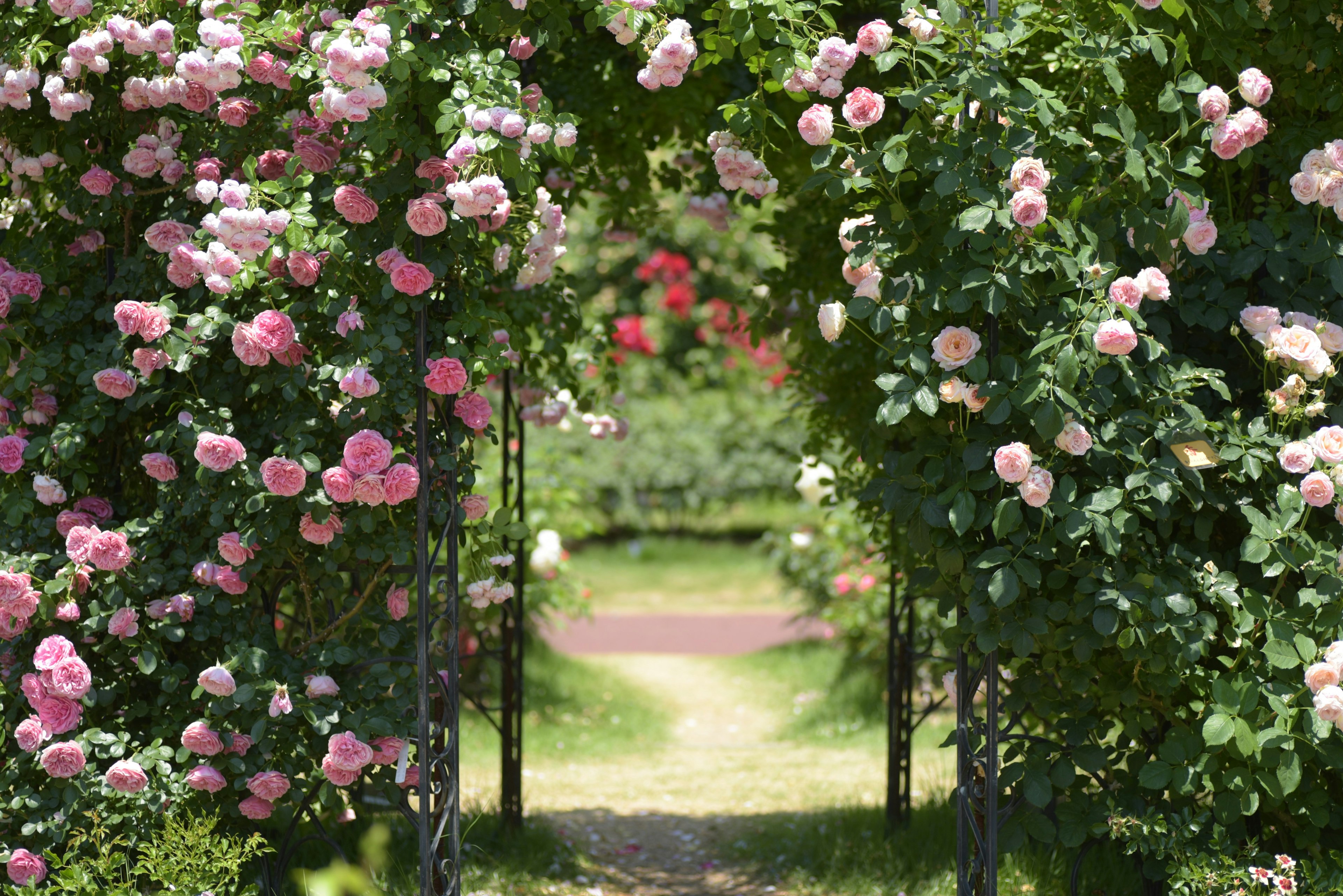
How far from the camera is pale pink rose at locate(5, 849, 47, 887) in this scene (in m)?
2.58

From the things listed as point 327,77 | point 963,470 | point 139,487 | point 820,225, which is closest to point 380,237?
point 327,77

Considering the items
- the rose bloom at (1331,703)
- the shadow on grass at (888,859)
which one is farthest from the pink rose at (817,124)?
the shadow on grass at (888,859)

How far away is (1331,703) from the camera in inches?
92.1

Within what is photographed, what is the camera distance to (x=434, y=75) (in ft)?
7.86

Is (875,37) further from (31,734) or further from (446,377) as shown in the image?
(31,734)

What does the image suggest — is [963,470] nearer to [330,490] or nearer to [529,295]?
[330,490]

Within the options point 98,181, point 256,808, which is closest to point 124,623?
point 256,808

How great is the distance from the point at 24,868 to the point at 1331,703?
277cm

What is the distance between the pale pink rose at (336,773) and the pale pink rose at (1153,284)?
1.97 meters

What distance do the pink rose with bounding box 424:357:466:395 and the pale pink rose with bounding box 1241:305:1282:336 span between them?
1713 millimetres

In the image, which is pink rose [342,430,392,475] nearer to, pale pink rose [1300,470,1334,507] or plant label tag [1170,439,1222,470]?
plant label tag [1170,439,1222,470]

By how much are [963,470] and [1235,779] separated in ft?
2.85

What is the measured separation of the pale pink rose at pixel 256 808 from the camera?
2.68 metres

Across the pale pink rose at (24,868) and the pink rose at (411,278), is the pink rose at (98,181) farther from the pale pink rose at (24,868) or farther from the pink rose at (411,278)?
the pale pink rose at (24,868)
